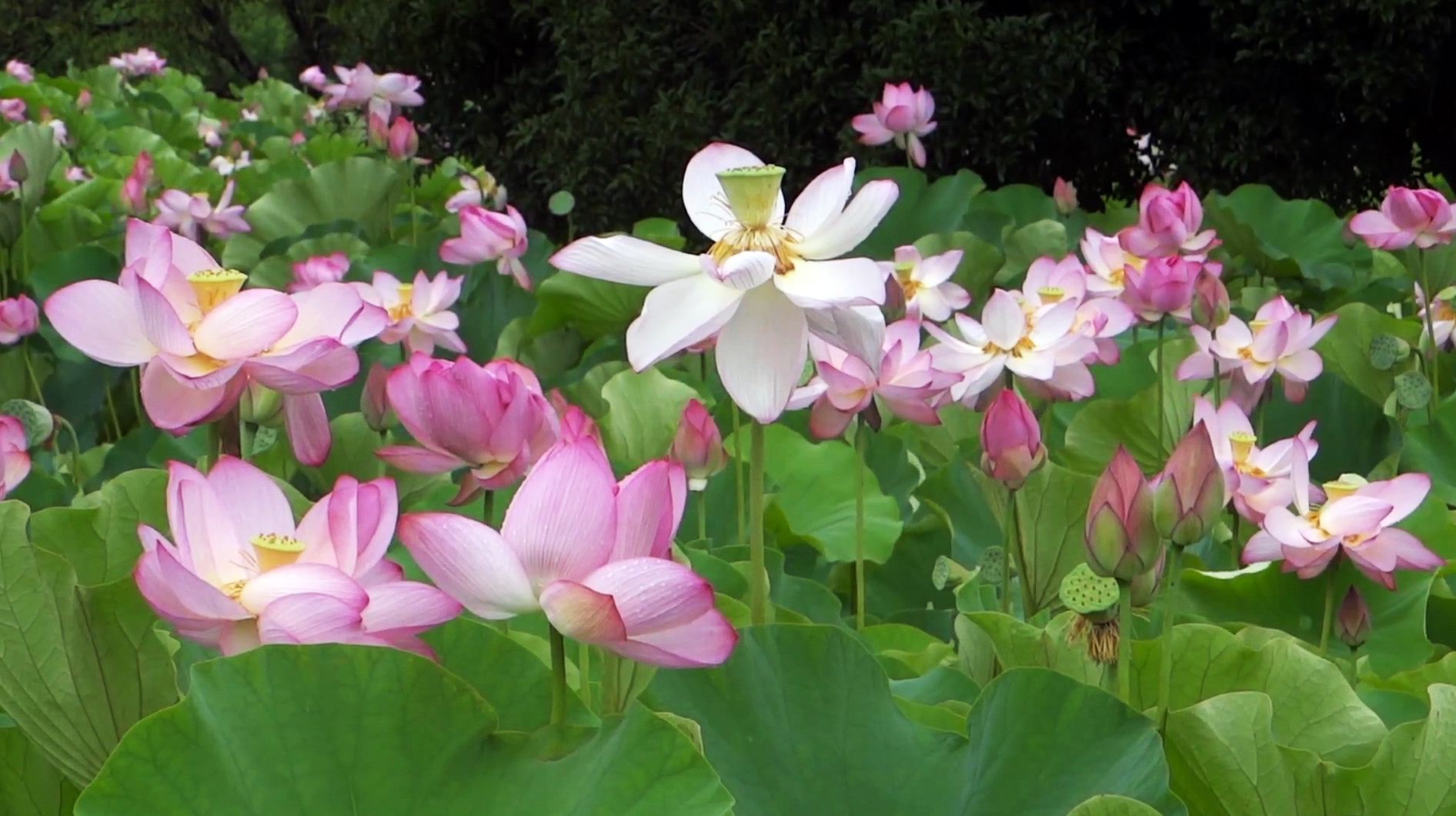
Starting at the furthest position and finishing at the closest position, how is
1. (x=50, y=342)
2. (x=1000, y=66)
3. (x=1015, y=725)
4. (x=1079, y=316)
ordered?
(x=1000, y=66)
(x=50, y=342)
(x=1079, y=316)
(x=1015, y=725)

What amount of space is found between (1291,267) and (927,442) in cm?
116

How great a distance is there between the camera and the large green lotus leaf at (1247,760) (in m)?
0.70

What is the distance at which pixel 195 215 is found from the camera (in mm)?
2428

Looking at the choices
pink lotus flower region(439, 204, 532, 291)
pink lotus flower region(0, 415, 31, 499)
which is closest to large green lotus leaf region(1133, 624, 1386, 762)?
pink lotus flower region(0, 415, 31, 499)

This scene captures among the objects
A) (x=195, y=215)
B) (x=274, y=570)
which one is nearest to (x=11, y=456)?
(x=274, y=570)

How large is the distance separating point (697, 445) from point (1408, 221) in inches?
39.6

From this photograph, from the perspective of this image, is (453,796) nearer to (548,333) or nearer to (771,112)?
(548,333)

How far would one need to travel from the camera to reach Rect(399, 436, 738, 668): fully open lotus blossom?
0.51 meters

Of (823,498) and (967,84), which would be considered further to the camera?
(967,84)

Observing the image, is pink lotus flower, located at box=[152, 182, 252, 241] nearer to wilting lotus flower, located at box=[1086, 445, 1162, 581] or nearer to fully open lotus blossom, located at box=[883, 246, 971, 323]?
fully open lotus blossom, located at box=[883, 246, 971, 323]

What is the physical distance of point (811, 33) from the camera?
3213mm

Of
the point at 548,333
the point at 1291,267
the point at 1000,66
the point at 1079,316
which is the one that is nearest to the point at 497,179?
the point at 1000,66

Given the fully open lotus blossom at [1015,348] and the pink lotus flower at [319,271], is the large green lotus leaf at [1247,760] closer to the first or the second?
the fully open lotus blossom at [1015,348]

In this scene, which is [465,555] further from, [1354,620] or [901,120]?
[901,120]
